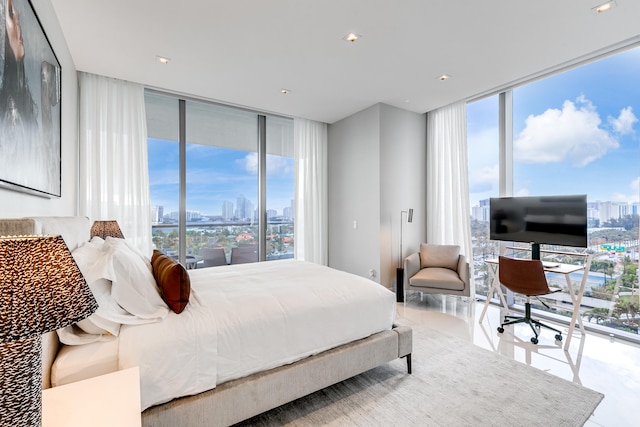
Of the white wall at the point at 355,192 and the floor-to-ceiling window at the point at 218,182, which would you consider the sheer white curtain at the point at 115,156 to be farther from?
the white wall at the point at 355,192

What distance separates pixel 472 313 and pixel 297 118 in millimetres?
3894

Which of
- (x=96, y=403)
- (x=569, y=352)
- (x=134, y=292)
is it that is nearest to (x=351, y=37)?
(x=134, y=292)

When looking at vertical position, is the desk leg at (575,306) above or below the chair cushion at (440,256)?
below

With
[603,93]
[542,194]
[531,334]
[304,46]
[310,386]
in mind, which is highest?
[304,46]

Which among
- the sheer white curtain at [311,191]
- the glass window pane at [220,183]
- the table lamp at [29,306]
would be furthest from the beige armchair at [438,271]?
the table lamp at [29,306]

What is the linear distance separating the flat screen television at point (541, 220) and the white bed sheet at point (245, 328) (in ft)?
7.11

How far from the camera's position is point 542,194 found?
3602mm

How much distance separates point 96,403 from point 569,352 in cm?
352

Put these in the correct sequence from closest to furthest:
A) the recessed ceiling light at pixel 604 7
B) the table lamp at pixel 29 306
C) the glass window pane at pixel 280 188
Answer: the table lamp at pixel 29 306
the recessed ceiling light at pixel 604 7
the glass window pane at pixel 280 188

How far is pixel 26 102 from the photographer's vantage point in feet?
5.15

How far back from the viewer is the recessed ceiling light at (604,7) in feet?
7.22

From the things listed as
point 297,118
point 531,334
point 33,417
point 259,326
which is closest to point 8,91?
point 33,417

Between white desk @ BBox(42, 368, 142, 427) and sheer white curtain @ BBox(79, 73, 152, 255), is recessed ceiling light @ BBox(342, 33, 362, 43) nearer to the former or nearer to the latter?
sheer white curtain @ BBox(79, 73, 152, 255)

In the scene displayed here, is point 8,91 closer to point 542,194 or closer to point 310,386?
point 310,386
